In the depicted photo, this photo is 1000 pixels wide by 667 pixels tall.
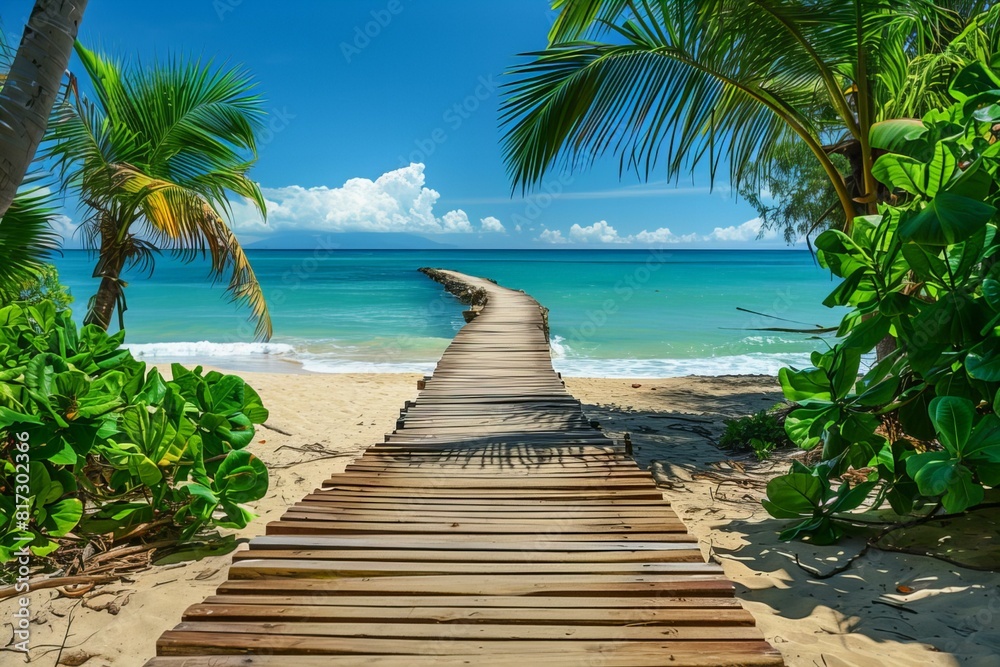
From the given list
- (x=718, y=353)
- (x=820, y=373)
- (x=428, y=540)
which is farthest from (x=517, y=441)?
(x=718, y=353)

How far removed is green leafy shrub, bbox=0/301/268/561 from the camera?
3039mm

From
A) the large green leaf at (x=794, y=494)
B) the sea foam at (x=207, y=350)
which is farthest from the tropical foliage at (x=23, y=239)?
the sea foam at (x=207, y=350)

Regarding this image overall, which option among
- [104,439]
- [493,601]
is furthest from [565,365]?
[493,601]

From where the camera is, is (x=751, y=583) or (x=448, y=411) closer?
(x=751, y=583)

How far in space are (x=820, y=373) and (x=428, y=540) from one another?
79.9 inches

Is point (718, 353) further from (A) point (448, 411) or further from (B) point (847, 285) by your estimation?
(B) point (847, 285)

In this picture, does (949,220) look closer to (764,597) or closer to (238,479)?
(764,597)

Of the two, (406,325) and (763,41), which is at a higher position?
(763,41)

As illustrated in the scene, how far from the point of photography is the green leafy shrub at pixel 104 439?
3039mm

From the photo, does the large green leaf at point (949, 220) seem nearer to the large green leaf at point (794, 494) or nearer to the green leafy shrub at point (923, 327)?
the green leafy shrub at point (923, 327)

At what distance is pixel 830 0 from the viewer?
15.5 ft

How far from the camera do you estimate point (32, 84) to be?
7.22 ft

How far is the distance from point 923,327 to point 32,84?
361cm

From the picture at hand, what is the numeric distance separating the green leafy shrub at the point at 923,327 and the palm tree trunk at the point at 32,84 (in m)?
3.19
